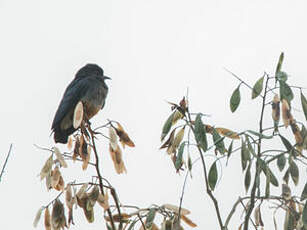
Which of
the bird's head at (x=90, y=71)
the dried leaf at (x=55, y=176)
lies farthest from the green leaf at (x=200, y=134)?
the bird's head at (x=90, y=71)

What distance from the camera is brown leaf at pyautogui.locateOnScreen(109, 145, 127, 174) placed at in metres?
3.92

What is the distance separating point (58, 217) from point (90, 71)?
458 cm

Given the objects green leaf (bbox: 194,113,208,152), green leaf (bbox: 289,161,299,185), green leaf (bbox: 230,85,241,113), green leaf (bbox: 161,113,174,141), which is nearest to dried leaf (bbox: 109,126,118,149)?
green leaf (bbox: 161,113,174,141)

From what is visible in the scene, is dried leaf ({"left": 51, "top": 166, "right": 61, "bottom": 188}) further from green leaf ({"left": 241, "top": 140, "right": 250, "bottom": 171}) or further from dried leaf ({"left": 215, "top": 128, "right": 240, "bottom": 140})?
green leaf ({"left": 241, "top": 140, "right": 250, "bottom": 171})

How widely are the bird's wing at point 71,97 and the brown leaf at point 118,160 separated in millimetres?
2794

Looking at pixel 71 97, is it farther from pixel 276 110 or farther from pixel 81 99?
pixel 276 110

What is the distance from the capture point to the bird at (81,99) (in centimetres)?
670

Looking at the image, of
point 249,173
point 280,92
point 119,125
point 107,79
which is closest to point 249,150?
point 249,173

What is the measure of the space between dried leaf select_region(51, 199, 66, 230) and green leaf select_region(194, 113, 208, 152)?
93cm

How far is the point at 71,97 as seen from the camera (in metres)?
6.94

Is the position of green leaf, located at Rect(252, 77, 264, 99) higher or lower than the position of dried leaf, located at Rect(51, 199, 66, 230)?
higher

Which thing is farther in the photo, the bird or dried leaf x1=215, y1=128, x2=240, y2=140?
the bird

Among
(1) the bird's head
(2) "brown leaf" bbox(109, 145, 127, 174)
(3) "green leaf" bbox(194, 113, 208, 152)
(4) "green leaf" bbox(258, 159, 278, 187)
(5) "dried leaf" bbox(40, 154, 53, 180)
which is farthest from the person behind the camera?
(1) the bird's head

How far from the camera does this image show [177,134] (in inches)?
145
